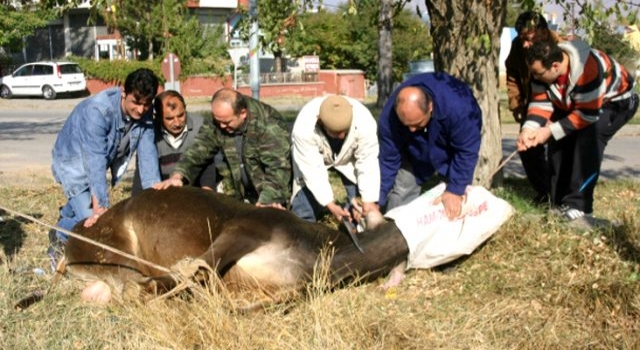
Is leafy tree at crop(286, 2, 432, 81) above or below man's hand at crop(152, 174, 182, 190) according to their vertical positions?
above

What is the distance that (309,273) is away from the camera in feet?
14.8

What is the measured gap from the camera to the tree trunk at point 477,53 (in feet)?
22.1

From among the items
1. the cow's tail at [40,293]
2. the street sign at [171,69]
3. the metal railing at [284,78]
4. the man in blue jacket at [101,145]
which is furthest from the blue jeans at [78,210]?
the metal railing at [284,78]

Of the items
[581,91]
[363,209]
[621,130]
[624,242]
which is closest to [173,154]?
[363,209]

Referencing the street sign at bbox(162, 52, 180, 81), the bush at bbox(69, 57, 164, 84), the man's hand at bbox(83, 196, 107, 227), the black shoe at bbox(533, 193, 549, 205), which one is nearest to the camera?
the man's hand at bbox(83, 196, 107, 227)

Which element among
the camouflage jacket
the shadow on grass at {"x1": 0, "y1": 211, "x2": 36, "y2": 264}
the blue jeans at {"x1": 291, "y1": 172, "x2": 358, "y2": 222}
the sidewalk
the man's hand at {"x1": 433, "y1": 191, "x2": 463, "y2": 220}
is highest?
the camouflage jacket

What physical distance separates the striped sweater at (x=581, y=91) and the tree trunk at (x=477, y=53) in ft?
2.44

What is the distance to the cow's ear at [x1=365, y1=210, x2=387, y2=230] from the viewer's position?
503cm

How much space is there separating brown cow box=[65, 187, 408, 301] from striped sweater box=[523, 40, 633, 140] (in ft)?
6.20

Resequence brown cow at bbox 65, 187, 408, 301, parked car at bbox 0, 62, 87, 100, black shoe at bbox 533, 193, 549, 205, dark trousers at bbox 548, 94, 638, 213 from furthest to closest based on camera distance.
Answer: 1. parked car at bbox 0, 62, 87, 100
2. black shoe at bbox 533, 193, 549, 205
3. dark trousers at bbox 548, 94, 638, 213
4. brown cow at bbox 65, 187, 408, 301

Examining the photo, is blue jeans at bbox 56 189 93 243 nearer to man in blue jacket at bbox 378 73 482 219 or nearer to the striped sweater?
man in blue jacket at bbox 378 73 482 219

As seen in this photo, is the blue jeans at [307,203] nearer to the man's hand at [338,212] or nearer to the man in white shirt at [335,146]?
the man in white shirt at [335,146]

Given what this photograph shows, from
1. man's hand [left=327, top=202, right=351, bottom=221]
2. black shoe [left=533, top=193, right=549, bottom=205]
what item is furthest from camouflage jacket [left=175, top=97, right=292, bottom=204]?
black shoe [left=533, top=193, right=549, bottom=205]

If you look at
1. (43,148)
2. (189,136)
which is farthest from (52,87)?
(189,136)
